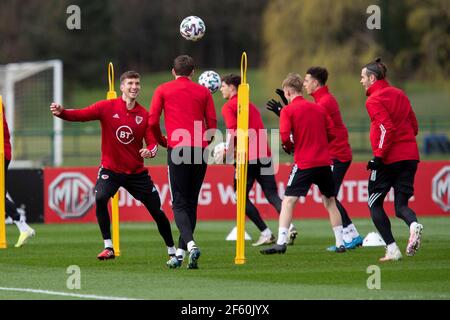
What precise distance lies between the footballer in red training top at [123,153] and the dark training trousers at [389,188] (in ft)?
8.27

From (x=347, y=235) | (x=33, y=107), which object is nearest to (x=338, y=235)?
(x=347, y=235)

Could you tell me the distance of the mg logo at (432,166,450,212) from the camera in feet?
73.4

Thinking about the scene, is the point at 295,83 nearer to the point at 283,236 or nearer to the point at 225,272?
the point at 283,236

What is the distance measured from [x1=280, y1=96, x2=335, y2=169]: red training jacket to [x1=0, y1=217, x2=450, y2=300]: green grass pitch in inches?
49.2

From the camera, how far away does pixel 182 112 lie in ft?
42.1

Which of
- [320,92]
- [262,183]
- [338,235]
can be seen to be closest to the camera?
[338,235]

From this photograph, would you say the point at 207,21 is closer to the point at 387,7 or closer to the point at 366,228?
the point at 387,7

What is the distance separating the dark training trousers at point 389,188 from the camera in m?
13.6

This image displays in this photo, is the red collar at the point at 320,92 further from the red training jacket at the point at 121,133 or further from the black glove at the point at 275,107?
the red training jacket at the point at 121,133

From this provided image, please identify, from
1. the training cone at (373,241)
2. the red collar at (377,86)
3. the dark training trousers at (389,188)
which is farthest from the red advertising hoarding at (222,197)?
the red collar at (377,86)

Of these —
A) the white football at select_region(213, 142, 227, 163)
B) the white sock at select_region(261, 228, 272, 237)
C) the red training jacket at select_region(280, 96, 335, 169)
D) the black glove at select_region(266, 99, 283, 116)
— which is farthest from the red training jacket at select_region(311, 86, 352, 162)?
the white sock at select_region(261, 228, 272, 237)

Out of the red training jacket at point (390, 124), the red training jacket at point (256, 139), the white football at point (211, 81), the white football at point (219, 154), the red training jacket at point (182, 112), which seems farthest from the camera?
the red training jacket at point (256, 139)

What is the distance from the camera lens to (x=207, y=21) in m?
107

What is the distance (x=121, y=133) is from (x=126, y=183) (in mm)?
618
